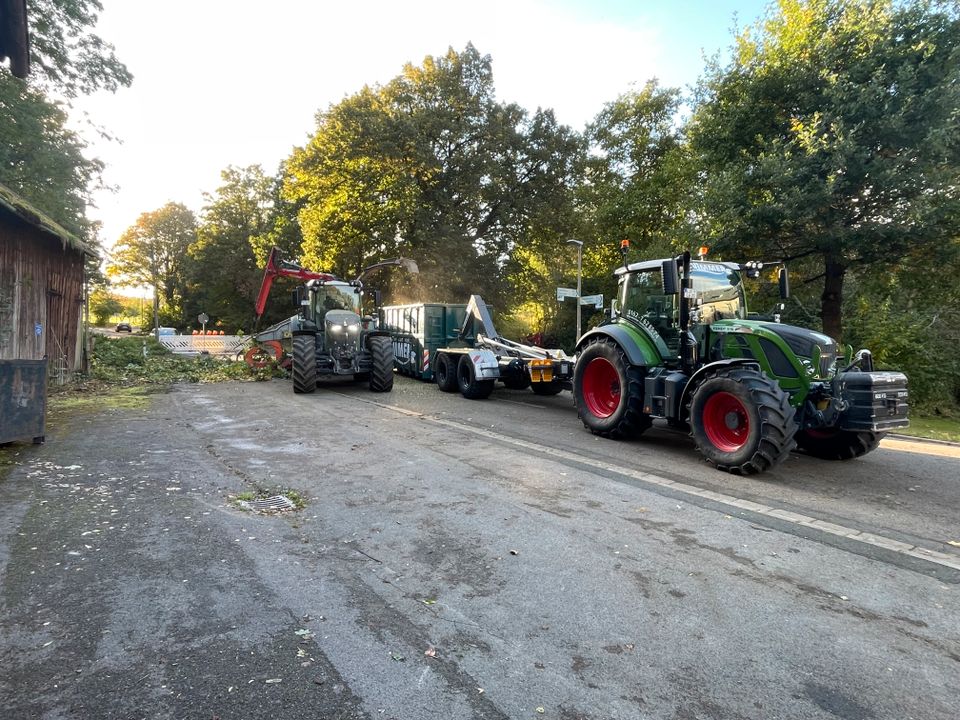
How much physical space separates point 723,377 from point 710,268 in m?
2.26

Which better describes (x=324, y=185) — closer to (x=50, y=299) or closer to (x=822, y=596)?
(x=50, y=299)

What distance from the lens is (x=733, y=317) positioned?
7.71 meters

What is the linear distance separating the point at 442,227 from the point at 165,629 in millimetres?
22368

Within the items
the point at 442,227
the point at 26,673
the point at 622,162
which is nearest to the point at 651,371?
the point at 26,673

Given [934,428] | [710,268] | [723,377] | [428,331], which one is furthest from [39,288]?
[934,428]

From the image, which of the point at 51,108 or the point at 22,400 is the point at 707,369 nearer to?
the point at 22,400

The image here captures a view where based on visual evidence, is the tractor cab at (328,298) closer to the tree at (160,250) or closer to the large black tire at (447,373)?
the large black tire at (447,373)

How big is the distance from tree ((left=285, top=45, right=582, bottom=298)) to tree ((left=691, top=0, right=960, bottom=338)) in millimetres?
12199

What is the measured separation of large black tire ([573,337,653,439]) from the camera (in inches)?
311

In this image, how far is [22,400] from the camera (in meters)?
6.84

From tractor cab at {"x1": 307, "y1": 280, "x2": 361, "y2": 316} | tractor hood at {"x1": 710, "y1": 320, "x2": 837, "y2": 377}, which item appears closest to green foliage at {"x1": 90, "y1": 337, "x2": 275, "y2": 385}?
tractor cab at {"x1": 307, "y1": 280, "x2": 361, "y2": 316}

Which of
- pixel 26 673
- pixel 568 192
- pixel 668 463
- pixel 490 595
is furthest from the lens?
pixel 568 192

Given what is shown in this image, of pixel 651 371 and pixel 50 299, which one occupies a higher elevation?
pixel 50 299

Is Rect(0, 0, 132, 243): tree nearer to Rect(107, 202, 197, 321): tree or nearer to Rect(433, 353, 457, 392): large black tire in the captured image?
Rect(433, 353, 457, 392): large black tire
